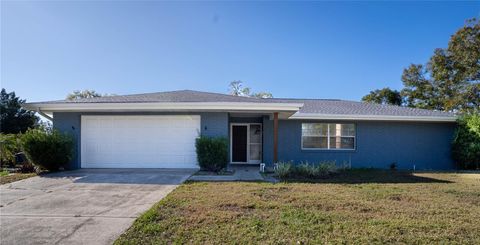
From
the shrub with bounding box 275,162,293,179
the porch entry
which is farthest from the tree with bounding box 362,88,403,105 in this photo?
the shrub with bounding box 275,162,293,179

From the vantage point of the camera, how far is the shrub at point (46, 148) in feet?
31.7

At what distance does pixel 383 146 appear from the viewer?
13.0 metres

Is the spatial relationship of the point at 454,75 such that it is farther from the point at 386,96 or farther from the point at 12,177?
the point at 12,177

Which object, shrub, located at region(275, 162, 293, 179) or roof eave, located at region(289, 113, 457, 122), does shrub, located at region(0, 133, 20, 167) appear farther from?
roof eave, located at region(289, 113, 457, 122)

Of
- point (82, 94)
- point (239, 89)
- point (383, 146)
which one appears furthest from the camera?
point (82, 94)

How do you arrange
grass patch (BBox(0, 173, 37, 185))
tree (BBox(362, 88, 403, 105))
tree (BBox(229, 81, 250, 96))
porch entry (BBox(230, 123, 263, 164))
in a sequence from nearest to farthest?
grass patch (BBox(0, 173, 37, 185)) → porch entry (BBox(230, 123, 263, 164)) → tree (BBox(362, 88, 403, 105)) → tree (BBox(229, 81, 250, 96))

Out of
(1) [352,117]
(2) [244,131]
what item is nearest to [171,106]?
(2) [244,131]

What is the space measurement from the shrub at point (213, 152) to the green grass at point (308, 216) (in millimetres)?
2703

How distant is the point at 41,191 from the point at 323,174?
850 cm

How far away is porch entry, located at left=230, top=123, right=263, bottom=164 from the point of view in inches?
534

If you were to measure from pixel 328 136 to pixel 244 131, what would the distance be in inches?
164

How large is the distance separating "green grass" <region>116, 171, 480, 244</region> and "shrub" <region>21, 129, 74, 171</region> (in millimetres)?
6101

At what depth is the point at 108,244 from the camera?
3.60 metres

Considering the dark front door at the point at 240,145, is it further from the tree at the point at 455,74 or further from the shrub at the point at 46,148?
the tree at the point at 455,74
